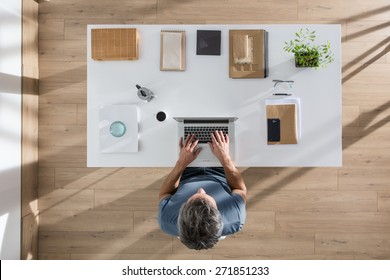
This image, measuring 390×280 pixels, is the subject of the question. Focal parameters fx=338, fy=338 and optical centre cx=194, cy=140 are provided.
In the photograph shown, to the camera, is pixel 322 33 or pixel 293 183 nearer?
pixel 322 33

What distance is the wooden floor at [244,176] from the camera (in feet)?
8.56

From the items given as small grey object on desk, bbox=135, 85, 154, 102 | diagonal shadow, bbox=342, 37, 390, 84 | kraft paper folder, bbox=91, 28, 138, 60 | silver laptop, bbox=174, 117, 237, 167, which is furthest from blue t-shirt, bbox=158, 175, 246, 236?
diagonal shadow, bbox=342, 37, 390, 84

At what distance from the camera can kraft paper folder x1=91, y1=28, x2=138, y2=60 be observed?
1.89 meters

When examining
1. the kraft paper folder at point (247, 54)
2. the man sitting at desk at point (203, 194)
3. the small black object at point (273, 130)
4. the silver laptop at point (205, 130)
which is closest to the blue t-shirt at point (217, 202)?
the man sitting at desk at point (203, 194)

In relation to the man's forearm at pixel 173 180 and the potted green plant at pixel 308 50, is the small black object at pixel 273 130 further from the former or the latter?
the man's forearm at pixel 173 180

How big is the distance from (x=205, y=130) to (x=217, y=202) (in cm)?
40

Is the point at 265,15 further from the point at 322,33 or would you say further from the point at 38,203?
the point at 38,203

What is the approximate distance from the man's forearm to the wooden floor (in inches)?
28.7

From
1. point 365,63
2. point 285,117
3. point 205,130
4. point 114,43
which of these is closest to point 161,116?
point 205,130

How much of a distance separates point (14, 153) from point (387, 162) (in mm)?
2771

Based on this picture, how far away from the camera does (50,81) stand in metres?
2.65

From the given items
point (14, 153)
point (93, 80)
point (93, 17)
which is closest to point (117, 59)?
point (93, 80)

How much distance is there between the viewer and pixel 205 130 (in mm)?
1878
